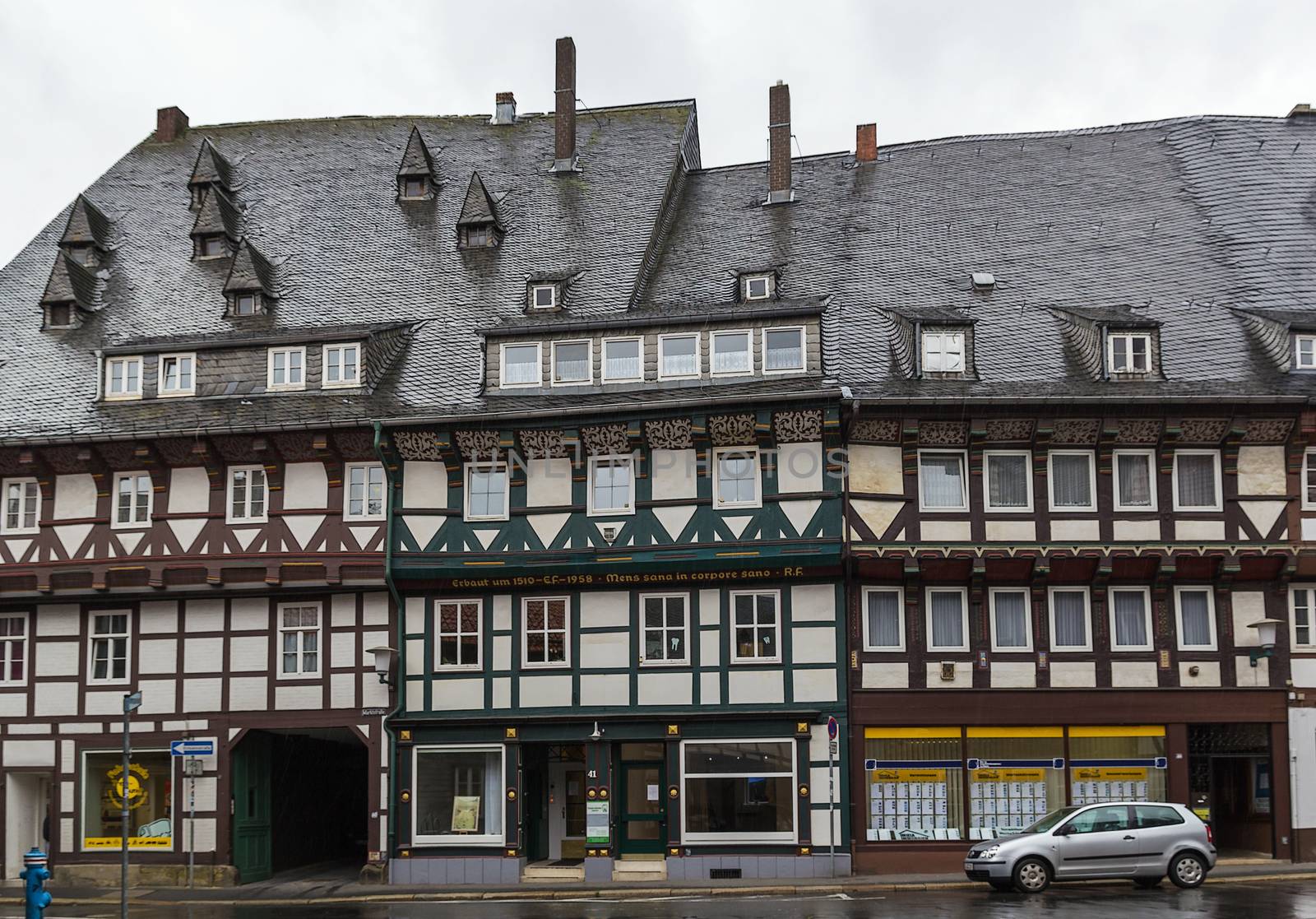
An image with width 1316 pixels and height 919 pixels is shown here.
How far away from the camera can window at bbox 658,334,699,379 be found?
1250 inches

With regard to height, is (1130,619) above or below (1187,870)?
above

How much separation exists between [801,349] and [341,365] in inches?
410

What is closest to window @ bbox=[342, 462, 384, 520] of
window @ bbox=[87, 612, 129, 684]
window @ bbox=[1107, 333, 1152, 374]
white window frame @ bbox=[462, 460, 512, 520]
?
white window frame @ bbox=[462, 460, 512, 520]

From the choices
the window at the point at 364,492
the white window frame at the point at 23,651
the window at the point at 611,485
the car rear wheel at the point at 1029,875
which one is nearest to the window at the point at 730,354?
the window at the point at 611,485

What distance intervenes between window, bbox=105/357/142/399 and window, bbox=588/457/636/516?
11098 millimetres

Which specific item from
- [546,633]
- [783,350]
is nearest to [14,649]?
[546,633]

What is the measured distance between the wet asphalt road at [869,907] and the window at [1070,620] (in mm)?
5624

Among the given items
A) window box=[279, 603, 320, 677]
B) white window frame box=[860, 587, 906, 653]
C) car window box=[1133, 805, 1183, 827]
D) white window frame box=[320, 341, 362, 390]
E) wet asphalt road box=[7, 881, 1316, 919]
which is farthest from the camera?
white window frame box=[320, 341, 362, 390]

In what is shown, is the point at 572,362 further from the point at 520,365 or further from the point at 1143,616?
the point at 1143,616

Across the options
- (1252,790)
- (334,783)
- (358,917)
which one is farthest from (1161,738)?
(334,783)

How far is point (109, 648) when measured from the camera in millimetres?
32312

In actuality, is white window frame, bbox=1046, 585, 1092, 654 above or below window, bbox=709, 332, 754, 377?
below

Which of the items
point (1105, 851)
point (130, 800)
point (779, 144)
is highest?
point (779, 144)

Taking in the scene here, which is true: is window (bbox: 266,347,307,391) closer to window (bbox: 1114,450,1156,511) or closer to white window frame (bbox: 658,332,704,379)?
white window frame (bbox: 658,332,704,379)
